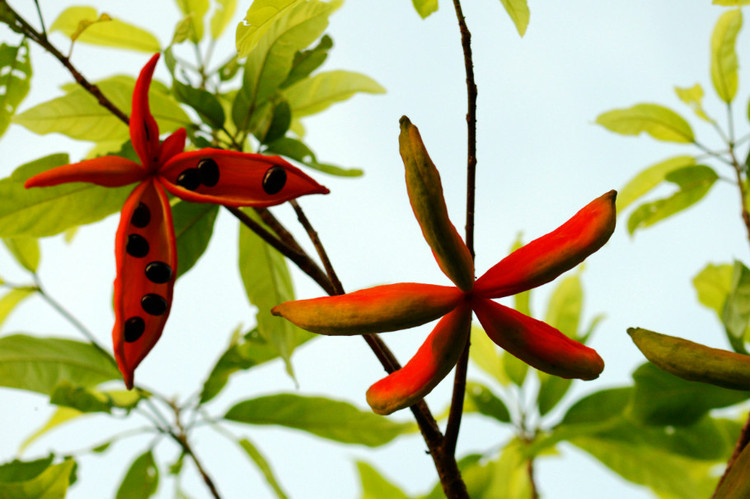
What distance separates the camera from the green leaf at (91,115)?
1.30 m

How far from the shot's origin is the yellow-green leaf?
1021 millimetres

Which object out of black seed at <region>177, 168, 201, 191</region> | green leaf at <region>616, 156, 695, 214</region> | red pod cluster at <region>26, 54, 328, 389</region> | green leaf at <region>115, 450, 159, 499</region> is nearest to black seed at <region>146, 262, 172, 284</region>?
red pod cluster at <region>26, 54, 328, 389</region>

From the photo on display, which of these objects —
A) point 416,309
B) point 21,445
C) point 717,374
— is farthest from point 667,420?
point 21,445

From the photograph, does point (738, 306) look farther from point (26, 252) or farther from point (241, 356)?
point (26, 252)

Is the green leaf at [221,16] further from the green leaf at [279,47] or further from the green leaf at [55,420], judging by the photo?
the green leaf at [55,420]

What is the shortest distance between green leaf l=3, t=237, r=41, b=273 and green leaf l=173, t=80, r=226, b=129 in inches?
23.7

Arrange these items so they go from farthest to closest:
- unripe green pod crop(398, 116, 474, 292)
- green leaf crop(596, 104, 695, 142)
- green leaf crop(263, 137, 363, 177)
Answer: green leaf crop(596, 104, 695, 142), green leaf crop(263, 137, 363, 177), unripe green pod crop(398, 116, 474, 292)

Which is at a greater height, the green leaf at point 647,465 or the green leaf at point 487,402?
the green leaf at point 487,402

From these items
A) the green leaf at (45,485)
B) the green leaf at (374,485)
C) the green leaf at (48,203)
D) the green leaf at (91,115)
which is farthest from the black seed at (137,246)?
the green leaf at (374,485)

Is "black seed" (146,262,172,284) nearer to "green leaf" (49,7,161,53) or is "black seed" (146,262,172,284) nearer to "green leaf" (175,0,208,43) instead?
"green leaf" (175,0,208,43)

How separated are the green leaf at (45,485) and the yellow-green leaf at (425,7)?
861 mm

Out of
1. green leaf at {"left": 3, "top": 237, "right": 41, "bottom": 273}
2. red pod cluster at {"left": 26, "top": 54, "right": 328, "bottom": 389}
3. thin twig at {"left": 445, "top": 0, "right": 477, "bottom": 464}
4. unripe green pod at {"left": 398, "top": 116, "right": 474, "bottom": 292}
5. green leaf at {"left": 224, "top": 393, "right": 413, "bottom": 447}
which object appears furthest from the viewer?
green leaf at {"left": 3, "top": 237, "right": 41, "bottom": 273}

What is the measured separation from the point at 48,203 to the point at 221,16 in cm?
101

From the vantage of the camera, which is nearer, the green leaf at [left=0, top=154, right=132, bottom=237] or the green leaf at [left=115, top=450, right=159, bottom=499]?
the green leaf at [left=0, top=154, right=132, bottom=237]
